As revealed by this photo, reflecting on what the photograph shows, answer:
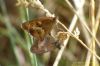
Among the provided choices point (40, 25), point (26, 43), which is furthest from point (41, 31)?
point (26, 43)

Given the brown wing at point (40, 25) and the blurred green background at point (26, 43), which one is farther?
the blurred green background at point (26, 43)

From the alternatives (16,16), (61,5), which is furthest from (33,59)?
(16,16)

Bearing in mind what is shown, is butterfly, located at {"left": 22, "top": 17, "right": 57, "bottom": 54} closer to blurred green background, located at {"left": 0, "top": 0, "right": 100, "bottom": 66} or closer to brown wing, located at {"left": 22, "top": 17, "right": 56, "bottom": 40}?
brown wing, located at {"left": 22, "top": 17, "right": 56, "bottom": 40}

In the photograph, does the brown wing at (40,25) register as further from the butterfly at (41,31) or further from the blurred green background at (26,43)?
the blurred green background at (26,43)

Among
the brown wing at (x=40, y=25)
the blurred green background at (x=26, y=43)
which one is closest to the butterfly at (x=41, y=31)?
the brown wing at (x=40, y=25)

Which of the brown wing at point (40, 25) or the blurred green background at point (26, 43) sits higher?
the brown wing at point (40, 25)

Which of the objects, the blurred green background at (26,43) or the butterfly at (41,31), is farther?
the blurred green background at (26,43)

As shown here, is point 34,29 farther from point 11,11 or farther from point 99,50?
point 11,11

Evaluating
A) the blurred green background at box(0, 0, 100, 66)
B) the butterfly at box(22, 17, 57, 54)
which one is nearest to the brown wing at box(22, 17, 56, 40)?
the butterfly at box(22, 17, 57, 54)
